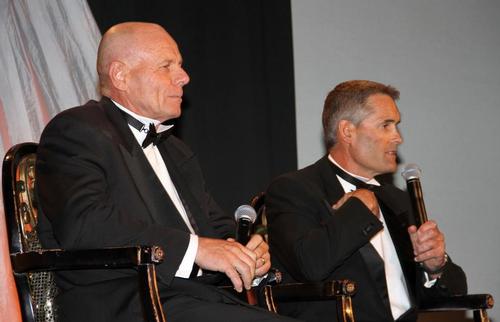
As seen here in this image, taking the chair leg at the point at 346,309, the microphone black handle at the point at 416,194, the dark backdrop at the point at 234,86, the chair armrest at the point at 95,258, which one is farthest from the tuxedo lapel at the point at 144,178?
the dark backdrop at the point at 234,86

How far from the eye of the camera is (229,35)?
188 inches

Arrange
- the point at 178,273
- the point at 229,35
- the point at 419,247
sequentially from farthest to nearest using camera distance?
the point at 229,35 < the point at 419,247 < the point at 178,273

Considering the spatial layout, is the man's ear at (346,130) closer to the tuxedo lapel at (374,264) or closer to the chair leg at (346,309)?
the tuxedo lapel at (374,264)

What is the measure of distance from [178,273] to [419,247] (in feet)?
3.94

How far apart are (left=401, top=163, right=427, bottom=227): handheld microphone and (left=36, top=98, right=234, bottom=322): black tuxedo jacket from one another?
0.82m

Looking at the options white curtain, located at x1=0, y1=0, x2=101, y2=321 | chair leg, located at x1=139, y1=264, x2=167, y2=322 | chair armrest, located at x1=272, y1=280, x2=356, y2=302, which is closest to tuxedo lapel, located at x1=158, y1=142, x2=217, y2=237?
chair armrest, located at x1=272, y1=280, x2=356, y2=302

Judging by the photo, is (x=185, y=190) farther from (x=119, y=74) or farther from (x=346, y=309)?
(x=346, y=309)

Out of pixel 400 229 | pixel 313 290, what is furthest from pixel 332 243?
pixel 400 229

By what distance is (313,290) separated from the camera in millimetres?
3139

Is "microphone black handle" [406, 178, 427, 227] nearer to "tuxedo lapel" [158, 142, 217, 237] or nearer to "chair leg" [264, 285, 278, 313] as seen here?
"chair leg" [264, 285, 278, 313]

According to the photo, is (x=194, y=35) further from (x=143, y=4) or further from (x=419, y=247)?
(x=419, y=247)

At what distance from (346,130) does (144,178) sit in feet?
4.38

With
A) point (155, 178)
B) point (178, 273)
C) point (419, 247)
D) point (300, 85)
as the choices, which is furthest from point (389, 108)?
point (178, 273)

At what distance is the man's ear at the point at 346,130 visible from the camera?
3.91 meters
